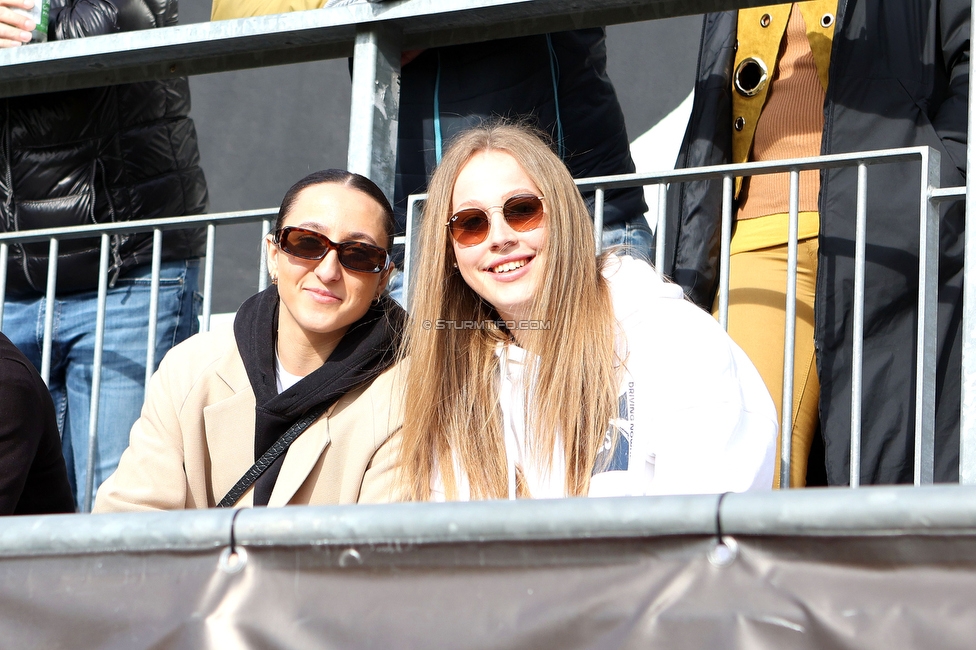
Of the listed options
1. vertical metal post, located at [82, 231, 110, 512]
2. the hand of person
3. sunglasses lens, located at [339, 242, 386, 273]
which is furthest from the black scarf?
the hand of person

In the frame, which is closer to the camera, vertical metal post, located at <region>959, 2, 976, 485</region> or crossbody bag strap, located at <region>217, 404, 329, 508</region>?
vertical metal post, located at <region>959, 2, 976, 485</region>

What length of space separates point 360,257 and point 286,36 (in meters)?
0.93

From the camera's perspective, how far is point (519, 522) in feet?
3.30

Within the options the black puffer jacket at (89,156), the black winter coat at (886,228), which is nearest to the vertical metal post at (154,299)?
the black puffer jacket at (89,156)

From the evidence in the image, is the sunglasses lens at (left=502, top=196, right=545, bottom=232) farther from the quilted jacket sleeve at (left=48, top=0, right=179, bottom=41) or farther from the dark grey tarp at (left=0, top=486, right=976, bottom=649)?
the quilted jacket sleeve at (left=48, top=0, right=179, bottom=41)

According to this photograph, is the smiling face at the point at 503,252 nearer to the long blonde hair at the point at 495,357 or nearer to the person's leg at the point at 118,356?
the long blonde hair at the point at 495,357

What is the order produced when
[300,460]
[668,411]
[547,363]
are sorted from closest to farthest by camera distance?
[668,411] → [547,363] → [300,460]

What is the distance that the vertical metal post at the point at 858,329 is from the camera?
8.76 ft

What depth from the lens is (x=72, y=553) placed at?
3.72 feet

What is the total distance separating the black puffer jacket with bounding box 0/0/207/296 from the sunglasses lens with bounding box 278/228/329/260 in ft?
3.53

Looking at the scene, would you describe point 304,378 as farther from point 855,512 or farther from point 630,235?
point 855,512

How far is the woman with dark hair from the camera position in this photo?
2.62 metres

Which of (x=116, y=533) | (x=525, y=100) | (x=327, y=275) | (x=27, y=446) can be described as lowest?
(x=27, y=446)

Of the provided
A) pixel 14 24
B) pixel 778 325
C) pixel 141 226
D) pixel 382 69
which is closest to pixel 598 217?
pixel 778 325
